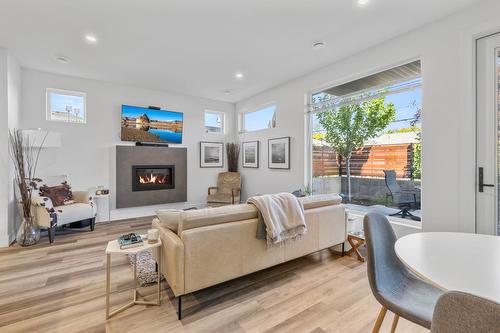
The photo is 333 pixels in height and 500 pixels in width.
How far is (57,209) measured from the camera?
3684 millimetres

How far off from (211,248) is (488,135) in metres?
2.98

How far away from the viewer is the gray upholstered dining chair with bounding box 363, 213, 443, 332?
1.20 metres

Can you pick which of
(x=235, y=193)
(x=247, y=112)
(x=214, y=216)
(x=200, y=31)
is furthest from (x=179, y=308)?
(x=247, y=112)

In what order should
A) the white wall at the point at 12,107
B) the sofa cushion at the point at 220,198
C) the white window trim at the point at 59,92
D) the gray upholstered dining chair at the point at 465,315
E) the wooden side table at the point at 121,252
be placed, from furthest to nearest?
the sofa cushion at the point at 220,198
the white window trim at the point at 59,92
the white wall at the point at 12,107
the wooden side table at the point at 121,252
the gray upholstered dining chair at the point at 465,315

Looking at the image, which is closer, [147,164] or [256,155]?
[147,164]

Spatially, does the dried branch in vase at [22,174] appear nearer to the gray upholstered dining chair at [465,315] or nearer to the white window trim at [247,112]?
the white window trim at [247,112]

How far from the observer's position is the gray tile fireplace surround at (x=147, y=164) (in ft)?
16.1

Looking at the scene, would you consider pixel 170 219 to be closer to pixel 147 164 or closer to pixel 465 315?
pixel 465 315

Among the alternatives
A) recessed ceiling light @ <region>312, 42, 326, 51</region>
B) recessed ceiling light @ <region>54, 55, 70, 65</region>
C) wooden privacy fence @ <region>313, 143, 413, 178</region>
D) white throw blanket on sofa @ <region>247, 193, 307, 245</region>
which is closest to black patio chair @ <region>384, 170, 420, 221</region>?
wooden privacy fence @ <region>313, 143, 413, 178</region>

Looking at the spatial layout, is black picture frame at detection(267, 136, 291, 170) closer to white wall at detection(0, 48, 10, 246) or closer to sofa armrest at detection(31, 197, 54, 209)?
sofa armrest at detection(31, 197, 54, 209)

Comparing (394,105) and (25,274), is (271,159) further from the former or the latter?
(25,274)

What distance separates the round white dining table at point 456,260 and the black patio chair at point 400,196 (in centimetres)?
183

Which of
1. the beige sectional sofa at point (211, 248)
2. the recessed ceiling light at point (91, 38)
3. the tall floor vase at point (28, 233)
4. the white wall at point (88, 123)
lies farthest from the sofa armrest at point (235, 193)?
the recessed ceiling light at point (91, 38)

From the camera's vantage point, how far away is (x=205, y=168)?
606cm
